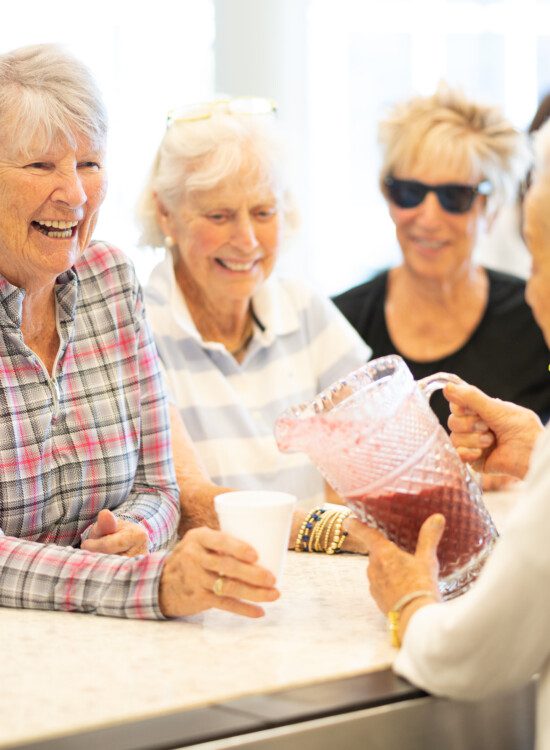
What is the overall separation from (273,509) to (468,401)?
558 mm

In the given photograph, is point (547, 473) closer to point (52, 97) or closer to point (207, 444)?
point (52, 97)

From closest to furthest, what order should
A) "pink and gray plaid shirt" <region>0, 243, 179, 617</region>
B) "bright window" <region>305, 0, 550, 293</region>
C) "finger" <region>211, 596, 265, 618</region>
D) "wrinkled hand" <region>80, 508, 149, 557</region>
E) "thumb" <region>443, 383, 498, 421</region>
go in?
"finger" <region>211, 596, 265, 618</region> < "pink and gray plaid shirt" <region>0, 243, 179, 617</region> < "wrinkled hand" <region>80, 508, 149, 557</region> < "thumb" <region>443, 383, 498, 421</region> < "bright window" <region>305, 0, 550, 293</region>

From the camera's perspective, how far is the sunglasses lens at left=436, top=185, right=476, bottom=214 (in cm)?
322

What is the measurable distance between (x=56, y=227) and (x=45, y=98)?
0.20 m

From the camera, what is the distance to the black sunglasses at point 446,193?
10.6 feet

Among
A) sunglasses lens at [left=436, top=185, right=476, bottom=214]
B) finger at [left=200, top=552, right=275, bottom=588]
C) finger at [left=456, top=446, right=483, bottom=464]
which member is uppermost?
sunglasses lens at [left=436, top=185, right=476, bottom=214]

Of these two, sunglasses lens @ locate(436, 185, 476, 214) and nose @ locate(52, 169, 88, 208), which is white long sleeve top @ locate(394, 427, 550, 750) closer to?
nose @ locate(52, 169, 88, 208)

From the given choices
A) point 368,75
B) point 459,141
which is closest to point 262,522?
point 459,141

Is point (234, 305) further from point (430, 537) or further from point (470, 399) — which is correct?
point (430, 537)

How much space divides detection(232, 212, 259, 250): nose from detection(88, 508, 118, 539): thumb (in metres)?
1.05

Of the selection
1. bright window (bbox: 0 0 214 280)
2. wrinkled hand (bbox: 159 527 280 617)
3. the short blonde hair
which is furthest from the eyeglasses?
bright window (bbox: 0 0 214 280)

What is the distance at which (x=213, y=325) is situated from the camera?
8.89ft

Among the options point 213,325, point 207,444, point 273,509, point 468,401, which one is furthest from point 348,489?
point 213,325

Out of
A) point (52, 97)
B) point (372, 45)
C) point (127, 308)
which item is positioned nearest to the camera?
point (52, 97)
